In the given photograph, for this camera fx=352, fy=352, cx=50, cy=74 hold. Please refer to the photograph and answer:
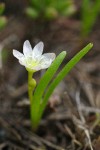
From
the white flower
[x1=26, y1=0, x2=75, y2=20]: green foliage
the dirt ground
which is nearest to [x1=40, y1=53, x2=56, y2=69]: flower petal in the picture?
the white flower

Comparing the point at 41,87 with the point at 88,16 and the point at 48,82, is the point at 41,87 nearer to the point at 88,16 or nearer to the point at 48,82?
the point at 48,82

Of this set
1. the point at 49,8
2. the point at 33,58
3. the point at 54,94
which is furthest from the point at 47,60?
the point at 49,8

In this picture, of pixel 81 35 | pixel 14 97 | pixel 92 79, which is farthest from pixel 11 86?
pixel 81 35

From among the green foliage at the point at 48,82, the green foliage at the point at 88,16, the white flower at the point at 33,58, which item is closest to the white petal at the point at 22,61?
the white flower at the point at 33,58

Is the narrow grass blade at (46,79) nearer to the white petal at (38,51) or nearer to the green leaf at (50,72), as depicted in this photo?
the green leaf at (50,72)

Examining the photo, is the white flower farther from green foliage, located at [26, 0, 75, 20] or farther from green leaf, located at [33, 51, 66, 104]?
green foliage, located at [26, 0, 75, 20]

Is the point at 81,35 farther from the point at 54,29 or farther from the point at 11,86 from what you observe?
the point at 11,86

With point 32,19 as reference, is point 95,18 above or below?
below
